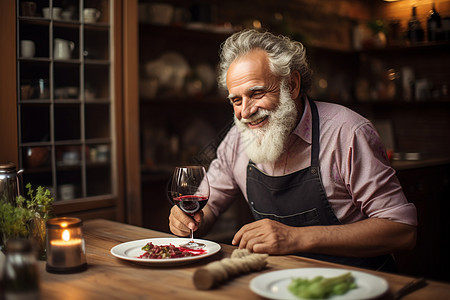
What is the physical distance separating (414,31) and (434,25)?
34 cm

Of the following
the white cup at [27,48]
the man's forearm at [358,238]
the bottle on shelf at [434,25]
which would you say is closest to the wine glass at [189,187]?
the man's forearm at [358,238]

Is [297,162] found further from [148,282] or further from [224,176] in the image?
[148,282]

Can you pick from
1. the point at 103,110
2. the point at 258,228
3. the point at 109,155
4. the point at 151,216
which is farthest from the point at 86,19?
the point at 258,228

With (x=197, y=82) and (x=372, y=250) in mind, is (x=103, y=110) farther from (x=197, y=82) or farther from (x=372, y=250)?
(x=372, y=250)

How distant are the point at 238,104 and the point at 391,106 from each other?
3.93 m

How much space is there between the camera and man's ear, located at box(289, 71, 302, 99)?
2074mm

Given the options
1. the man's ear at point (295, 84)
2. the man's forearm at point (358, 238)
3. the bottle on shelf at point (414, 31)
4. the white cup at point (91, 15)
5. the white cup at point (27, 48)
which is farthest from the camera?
the bottle on shelf at point (414, 31)

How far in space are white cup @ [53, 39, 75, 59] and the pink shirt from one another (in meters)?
1.49

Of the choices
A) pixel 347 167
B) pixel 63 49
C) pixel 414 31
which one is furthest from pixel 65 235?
pixel 414 31

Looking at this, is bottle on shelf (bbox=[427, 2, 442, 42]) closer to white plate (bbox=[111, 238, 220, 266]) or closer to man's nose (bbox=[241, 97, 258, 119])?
man's nose (bbox=[241, 97, 258, 119])

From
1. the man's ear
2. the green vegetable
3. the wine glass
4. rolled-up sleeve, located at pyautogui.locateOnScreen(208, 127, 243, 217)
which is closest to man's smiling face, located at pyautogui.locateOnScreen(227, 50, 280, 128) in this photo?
the man's ear

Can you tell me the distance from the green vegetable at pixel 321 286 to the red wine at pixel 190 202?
20.0 inches

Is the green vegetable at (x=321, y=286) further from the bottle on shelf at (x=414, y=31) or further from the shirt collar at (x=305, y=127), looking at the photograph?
the bottle on shelf at (x=414, y=31)

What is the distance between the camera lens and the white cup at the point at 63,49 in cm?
301
